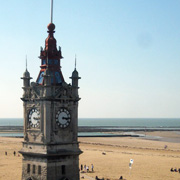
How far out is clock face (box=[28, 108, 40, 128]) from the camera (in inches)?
608

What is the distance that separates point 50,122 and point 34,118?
0.90 meters

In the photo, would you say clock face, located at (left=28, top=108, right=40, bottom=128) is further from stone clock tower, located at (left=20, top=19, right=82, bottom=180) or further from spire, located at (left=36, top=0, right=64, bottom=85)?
spire, located at (left=36, top=0, right=64, bottom=85)

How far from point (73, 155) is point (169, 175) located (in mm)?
35205

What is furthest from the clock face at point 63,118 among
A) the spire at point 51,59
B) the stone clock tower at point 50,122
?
the spire at point 51,59

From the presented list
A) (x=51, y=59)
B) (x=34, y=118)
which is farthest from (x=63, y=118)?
(x=51, y=59)

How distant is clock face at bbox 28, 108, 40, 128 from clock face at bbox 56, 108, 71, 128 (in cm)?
86

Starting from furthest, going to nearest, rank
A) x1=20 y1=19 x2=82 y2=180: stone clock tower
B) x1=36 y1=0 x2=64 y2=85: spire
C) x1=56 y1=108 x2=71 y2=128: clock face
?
1. x1=36 y1=0 x2=64 y2=85: spire
2. x1=56 y1=108 x2=71 y2=128: clock face
3. x1=20 y1=19 x2=82 y2=180: stone clock tower

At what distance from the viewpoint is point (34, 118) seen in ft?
51.1

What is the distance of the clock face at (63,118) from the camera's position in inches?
606

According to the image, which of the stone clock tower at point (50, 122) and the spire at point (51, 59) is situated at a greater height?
the spire at point (51, 59)

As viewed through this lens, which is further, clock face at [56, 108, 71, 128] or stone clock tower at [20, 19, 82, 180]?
clock face at [56, 108, 71, 128]

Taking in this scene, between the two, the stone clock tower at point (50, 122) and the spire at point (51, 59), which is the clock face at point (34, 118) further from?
the spire at point (51, 59)

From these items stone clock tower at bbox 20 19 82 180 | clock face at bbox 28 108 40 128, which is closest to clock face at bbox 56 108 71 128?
stone clock tower at bbox 20 19 82 180

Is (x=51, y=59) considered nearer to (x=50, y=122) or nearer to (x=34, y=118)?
(x=34, y=118)
